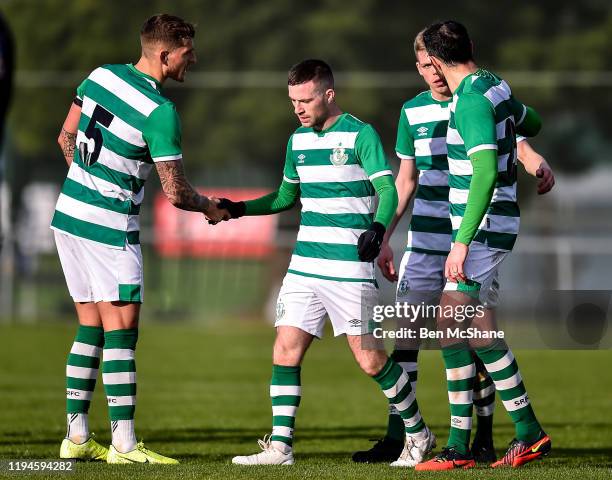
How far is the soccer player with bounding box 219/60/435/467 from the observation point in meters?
6.92

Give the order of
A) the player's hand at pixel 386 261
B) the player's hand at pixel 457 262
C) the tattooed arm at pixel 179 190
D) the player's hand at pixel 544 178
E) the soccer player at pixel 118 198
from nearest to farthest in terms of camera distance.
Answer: the player's hand at pixel 457 262
the tattooed arm at pixel 179 190
the soccer player at pixel 118 198
the player's hand at pixel 544 178
the player's hand at pixel 386 261

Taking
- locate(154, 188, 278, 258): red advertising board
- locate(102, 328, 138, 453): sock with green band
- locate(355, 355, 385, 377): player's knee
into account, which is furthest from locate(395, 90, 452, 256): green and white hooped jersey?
locate(154, 188, 278, 258): red advertising board

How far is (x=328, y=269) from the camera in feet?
22.8

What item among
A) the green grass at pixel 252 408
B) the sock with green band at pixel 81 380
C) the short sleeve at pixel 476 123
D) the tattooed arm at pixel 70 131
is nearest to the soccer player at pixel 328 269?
the green grass at pixel 252 408

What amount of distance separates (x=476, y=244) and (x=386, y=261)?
852 mm

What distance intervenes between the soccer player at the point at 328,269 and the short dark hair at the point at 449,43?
0.58 m

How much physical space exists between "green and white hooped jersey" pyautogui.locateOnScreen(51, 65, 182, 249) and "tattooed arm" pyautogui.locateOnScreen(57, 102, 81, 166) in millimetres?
142

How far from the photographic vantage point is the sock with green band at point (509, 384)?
6.80 meters

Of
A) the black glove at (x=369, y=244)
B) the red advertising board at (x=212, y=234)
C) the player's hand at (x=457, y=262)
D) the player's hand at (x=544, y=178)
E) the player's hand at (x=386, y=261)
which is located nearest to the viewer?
the player's hand at (x=457, y=262)

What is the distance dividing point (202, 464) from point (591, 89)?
21931 millimetres

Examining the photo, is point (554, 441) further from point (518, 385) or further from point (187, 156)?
point (187, 156)

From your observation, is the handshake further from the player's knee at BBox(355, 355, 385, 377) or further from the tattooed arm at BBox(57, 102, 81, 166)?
the player's knee at BBox(355, 355, 385, 377)

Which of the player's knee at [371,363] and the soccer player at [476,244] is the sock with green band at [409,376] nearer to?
the player's knee at [371,363]

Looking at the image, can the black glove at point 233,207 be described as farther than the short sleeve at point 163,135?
Yes
